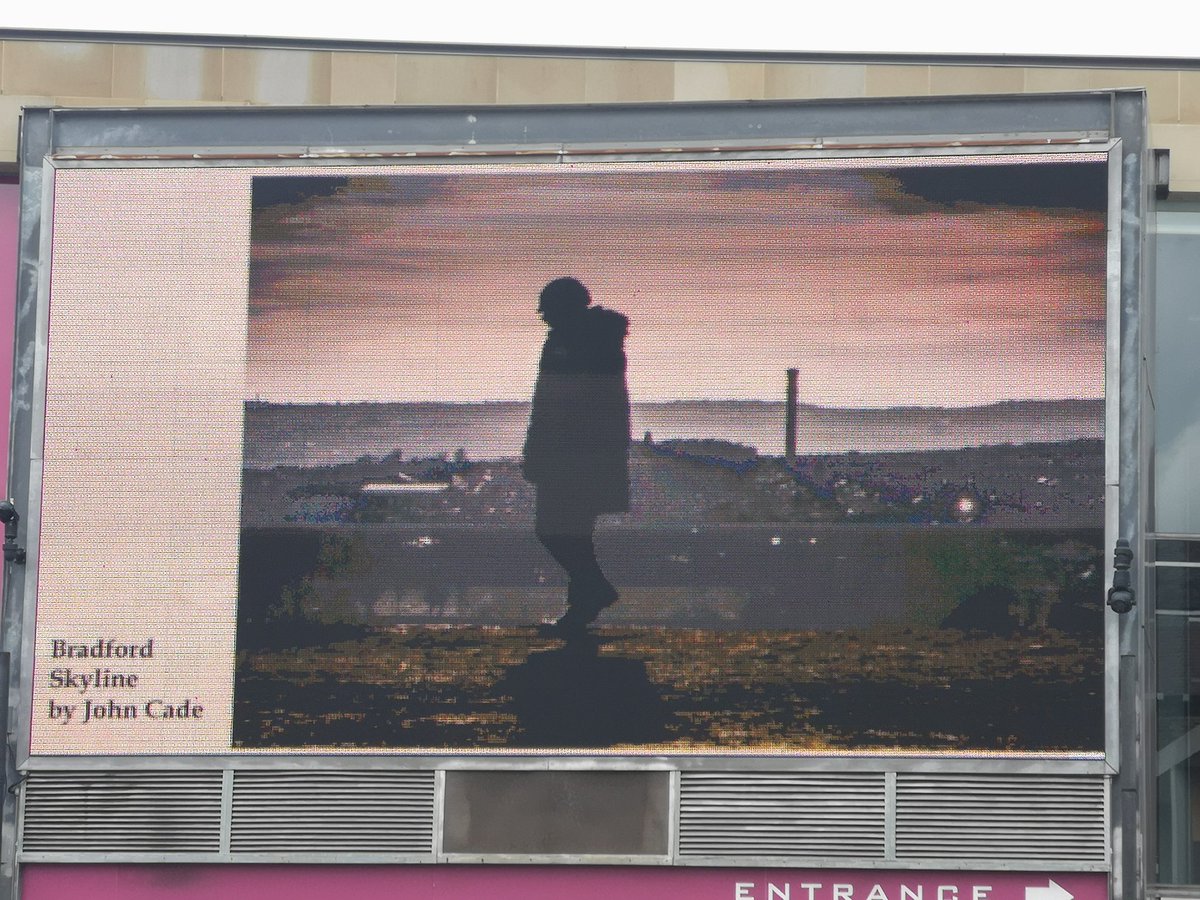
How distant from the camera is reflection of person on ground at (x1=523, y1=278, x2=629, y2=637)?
43.6 feet

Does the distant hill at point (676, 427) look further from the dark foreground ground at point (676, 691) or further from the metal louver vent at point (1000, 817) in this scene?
the metal louver vent at point (1000, 817)

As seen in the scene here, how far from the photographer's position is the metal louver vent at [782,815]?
12.9m

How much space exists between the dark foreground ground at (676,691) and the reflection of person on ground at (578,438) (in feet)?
1.72

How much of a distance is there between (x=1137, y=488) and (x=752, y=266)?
3.87 meters

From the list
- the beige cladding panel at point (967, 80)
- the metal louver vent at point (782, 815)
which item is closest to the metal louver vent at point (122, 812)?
the metal louver vent at point (782, 815)

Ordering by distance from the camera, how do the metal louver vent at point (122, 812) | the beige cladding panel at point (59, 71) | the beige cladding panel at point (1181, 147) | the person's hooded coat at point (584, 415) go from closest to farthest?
the metal louver vent at point (122, 812) < the person's hooded coat at point (584, 415) < the beige cladding panel at point (1181, 147) < the beige cladding panel at point (59, 71)

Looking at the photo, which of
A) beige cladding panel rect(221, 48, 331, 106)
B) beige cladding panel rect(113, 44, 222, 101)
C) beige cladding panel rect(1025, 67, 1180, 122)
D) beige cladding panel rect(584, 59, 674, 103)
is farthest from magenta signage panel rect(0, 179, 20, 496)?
beige cladding panel rect(1025, 67, 1180, 122)

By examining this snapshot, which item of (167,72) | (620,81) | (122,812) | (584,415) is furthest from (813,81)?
(122,812)

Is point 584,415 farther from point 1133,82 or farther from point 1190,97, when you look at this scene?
point 1190,97

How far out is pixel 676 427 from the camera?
13.3 metres

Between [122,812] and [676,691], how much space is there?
16.7 ft

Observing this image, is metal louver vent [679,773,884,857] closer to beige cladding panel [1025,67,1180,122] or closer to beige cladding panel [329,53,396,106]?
beige cladding panel [1025,67,1180,122]

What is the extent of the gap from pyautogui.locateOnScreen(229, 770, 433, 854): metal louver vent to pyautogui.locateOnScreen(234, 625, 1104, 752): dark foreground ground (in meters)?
0.34

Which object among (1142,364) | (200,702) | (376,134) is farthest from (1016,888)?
(376,134)
